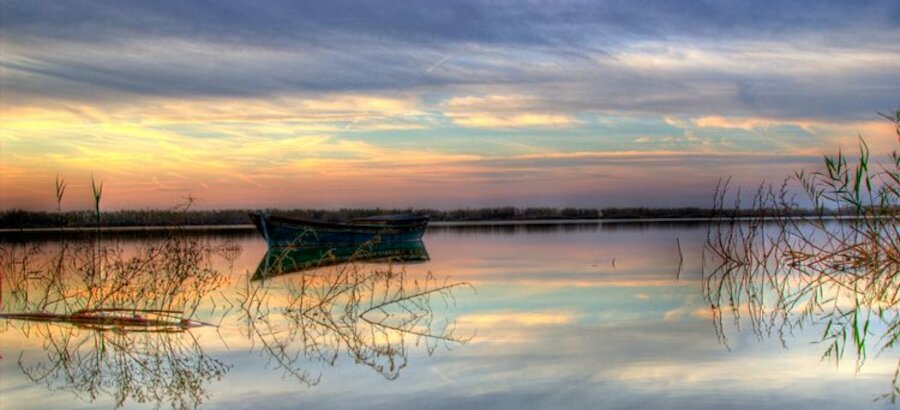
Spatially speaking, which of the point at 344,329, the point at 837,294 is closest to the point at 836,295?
the point at 837,294

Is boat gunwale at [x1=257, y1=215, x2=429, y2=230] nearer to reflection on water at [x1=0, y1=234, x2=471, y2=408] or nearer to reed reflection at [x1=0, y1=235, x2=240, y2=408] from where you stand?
reflection on water at [x1=0, y1=234, x2=471, y2=408]

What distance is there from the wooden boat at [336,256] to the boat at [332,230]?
248mm

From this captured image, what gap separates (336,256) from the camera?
2409cm

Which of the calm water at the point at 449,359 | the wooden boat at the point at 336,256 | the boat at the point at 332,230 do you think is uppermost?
the boat at the point at 332,230

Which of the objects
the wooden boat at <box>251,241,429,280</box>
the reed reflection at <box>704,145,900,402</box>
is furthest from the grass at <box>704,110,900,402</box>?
the wooden boat at <box>251,241,429,280</box>

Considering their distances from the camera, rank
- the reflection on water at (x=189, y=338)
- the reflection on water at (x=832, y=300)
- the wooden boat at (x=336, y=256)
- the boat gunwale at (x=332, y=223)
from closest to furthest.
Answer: the reflection on water at (x=189, y=338) → the reflection on water at (x=832, y=300) → the wooden boat at (x=336, y=256) → the boat gunwale at (x=332, y=223)

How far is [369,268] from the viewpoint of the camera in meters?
19.7

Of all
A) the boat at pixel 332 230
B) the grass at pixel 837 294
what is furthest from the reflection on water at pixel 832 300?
the boat at pixel 332 230

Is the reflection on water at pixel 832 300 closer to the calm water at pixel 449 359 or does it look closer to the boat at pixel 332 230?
the calm water at pixel 449 359

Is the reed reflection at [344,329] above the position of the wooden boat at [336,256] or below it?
below

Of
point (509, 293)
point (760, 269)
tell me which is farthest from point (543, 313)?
point (760, 269)

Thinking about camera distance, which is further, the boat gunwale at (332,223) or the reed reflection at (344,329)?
the boat gunwale at (332,223)

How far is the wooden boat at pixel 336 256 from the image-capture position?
18.9 meters

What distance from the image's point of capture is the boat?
83.3 ft
